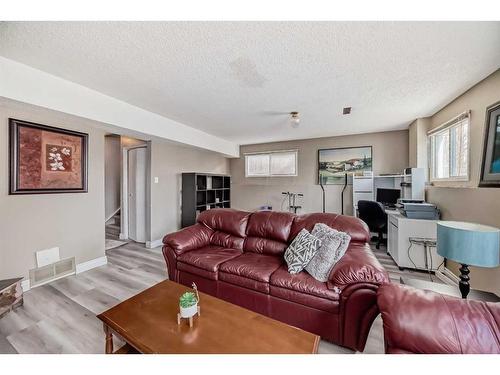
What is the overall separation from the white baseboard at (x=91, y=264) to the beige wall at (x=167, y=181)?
2.99 ft

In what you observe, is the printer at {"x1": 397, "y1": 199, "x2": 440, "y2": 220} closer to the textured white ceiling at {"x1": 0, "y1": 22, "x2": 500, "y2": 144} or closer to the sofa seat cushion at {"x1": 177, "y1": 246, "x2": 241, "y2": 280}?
the textured white ceiling at {"x1": 0, "y1": 22, "x2": 500, "y2": 144}

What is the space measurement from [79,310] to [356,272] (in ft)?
8.42

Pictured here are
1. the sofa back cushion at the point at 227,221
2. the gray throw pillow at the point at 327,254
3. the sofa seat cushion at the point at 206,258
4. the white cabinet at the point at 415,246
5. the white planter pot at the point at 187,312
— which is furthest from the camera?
the white cabinet at the point at 415,246

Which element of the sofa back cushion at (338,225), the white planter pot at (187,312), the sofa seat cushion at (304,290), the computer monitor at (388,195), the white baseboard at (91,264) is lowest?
the white baseboard at (91,264)

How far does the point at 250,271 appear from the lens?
6.16ft

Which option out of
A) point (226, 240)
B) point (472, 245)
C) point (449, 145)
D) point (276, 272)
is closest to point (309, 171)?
point (449, 145)

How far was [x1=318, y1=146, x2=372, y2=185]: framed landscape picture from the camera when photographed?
4.55 meters

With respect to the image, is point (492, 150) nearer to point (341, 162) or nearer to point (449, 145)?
point (449, 145)

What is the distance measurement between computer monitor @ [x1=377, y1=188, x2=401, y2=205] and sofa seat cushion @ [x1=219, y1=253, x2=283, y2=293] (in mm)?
3048

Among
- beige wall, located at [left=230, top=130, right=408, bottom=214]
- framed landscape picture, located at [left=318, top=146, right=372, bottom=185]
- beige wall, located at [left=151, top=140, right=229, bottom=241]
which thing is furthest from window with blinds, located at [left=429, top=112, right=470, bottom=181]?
beige wall, located at [left=151, top=140, right=229, bottom=241]

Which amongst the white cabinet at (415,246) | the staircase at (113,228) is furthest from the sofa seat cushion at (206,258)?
the staircase at (113,228)

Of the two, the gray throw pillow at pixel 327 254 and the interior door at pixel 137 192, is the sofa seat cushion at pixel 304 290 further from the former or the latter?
the interior door at pixel 137 192

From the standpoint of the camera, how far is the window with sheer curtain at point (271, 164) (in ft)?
17.8
